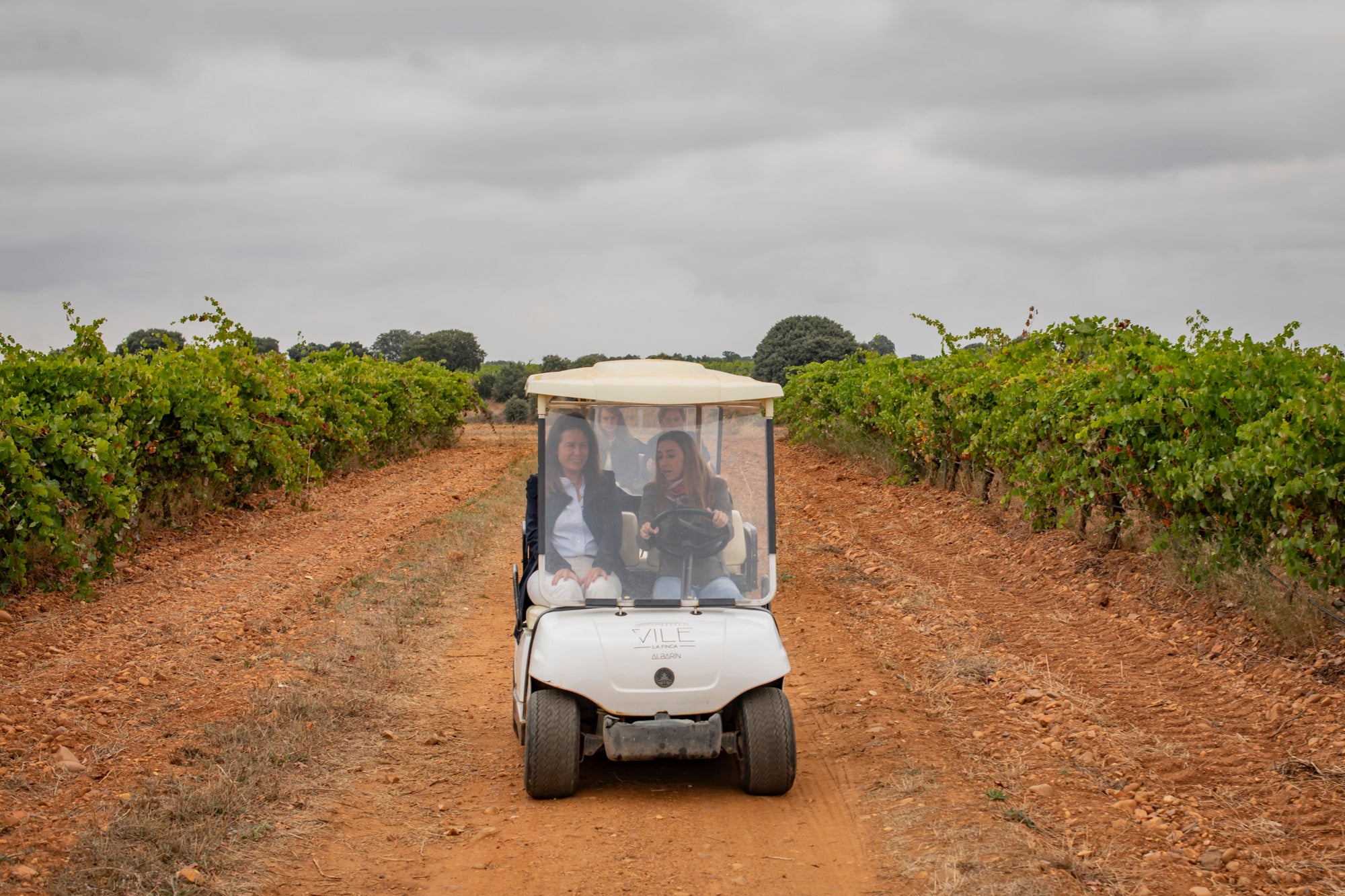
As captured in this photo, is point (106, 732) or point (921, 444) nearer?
point (106, 732)

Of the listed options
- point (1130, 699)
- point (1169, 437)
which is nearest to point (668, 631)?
point (1130, 699)

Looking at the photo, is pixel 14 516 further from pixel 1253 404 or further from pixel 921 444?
pixel 921 444

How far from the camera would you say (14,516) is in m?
8.58

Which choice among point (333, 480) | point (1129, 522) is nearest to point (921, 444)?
point (1129, 522)

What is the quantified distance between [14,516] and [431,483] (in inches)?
468

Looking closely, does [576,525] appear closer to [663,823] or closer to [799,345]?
[663,823]

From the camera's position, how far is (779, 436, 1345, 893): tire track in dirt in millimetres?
4699

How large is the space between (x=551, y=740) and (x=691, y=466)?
1490 mm

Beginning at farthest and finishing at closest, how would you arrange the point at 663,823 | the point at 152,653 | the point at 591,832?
the point at 152,653 < the point at 663,823 < the point at 591,832

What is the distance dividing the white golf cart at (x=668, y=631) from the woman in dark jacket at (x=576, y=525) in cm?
4

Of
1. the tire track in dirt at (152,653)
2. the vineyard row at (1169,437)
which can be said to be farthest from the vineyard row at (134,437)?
the vineyard row at (1169,437)

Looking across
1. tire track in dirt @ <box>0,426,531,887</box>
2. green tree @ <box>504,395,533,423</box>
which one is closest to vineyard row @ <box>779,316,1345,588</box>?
tire track in dirt @ <box>0,426,531,887</box>

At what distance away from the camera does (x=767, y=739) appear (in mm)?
5238

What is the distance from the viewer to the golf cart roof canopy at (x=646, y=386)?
5.26m
